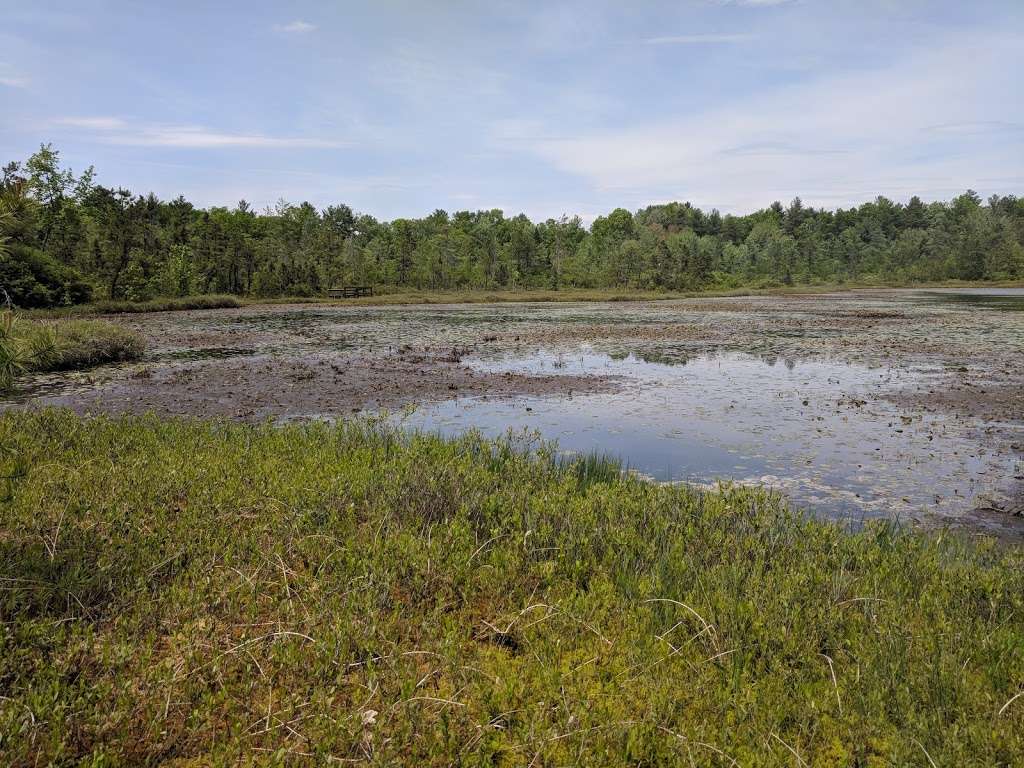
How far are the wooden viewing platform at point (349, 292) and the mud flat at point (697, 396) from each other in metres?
44.1

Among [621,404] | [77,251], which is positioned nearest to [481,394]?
[621,404]

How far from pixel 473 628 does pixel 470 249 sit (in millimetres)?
102518

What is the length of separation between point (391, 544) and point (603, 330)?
3027 centimetres

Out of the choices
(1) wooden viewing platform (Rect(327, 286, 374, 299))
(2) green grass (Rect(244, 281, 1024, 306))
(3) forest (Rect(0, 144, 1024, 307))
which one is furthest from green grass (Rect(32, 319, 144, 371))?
(1) wooden viewing platform (Rect(327, 286, 374, 299))

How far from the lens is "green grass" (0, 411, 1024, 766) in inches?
130

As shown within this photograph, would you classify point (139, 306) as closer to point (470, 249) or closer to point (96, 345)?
point (96, 345)

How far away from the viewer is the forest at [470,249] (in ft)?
184

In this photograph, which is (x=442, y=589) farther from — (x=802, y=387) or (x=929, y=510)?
(x=802, y=387)

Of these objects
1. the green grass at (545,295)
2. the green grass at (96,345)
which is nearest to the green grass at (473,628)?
the green grass at (96,345)

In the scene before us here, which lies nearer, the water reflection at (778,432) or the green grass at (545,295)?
the water reflection at (778,432)

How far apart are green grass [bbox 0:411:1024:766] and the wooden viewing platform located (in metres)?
71.1

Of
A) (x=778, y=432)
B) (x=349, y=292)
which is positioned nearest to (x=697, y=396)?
(x=778, y=432)

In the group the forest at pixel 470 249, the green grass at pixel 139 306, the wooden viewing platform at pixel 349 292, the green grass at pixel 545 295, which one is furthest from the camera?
the wooden viewing platform at pixel 349 292

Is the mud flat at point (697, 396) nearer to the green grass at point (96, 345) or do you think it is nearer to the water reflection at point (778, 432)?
the water reflection at point (778, 432)
